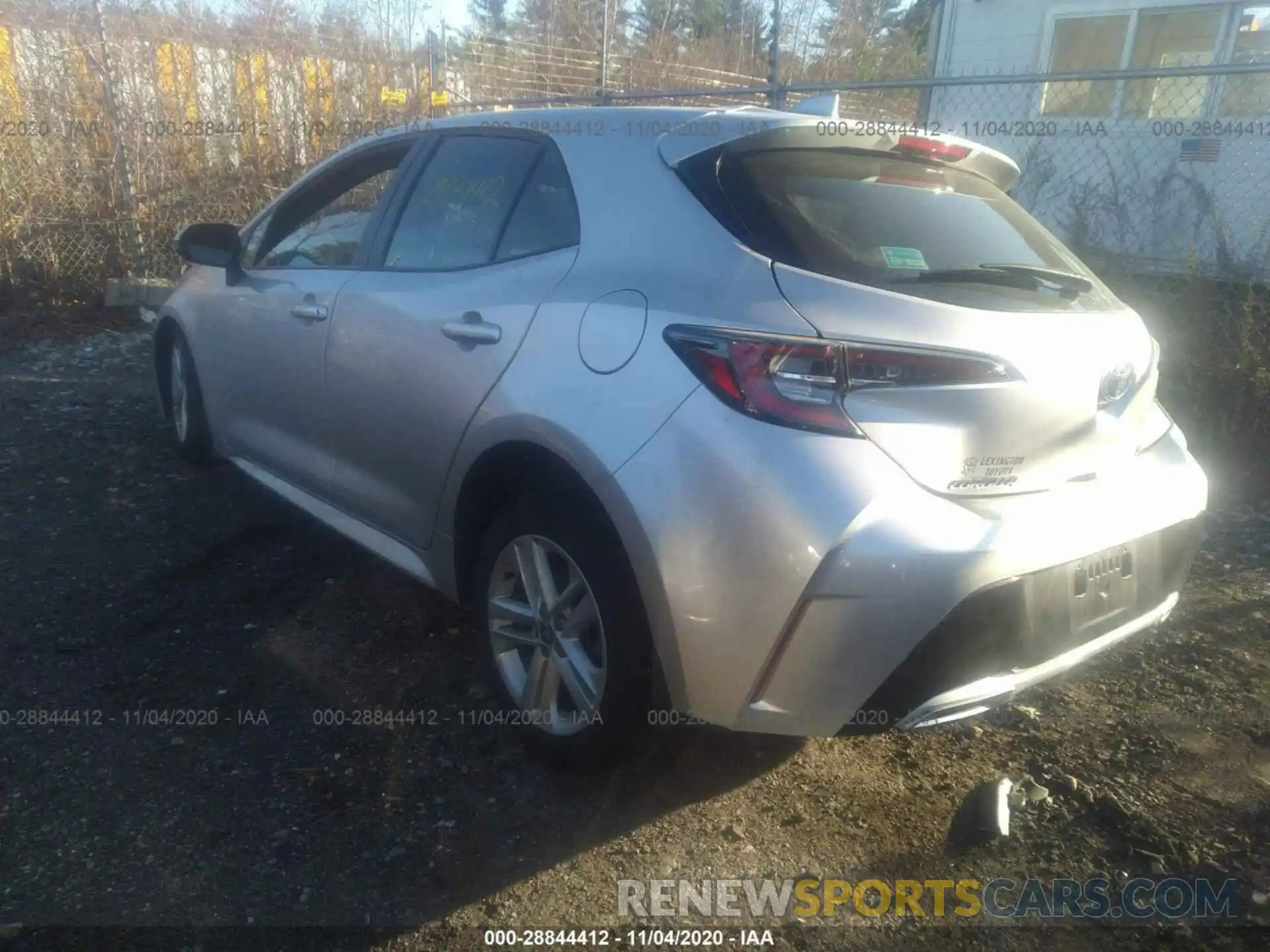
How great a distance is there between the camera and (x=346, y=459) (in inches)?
134

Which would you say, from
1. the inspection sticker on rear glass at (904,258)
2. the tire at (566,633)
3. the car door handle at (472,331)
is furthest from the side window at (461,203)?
the inspection sticker on rear glass at (904,258)

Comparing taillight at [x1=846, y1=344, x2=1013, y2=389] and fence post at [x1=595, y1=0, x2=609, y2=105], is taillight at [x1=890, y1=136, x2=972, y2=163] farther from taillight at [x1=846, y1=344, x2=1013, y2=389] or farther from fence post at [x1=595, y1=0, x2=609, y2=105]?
fence post at [x1=595, y1=0, x2=609, y2=105]

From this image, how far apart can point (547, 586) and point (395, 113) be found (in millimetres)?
8785

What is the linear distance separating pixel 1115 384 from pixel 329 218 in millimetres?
3013

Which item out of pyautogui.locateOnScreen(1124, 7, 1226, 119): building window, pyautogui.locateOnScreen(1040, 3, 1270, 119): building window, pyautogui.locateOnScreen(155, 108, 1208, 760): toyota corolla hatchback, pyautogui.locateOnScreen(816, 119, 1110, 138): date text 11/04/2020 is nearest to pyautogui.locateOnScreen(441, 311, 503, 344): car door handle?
pyautogui.locateOnScreen(155, 108, 1208, 760): toyota corolla hatchback

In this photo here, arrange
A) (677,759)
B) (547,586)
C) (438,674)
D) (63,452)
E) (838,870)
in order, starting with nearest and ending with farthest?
(838,870) < (547,586) < (677,759) < (438,674) < (63,452)

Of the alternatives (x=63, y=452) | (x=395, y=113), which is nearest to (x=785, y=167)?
(x=63, y=452)

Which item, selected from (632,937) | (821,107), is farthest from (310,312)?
(632,937)

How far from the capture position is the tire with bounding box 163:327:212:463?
4.65 metres

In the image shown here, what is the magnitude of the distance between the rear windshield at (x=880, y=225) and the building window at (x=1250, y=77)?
7564 millimetres

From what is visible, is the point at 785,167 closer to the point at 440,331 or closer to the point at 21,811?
the point at 440,331

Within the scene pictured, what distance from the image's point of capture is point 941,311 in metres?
2.19

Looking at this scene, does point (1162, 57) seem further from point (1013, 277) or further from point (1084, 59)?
point (1013, 277)

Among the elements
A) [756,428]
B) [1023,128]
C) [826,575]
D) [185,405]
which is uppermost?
[1023,128]
